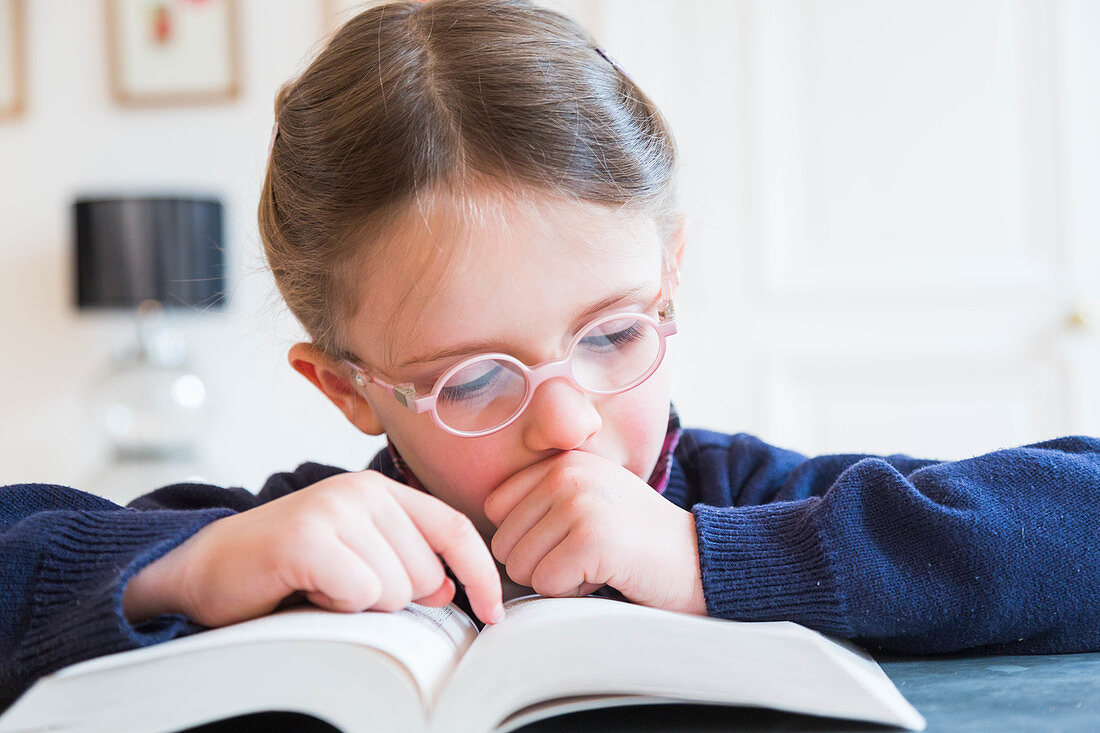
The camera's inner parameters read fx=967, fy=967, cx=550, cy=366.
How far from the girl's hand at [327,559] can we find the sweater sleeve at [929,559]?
0.58 feet

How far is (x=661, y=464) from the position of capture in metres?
0.97

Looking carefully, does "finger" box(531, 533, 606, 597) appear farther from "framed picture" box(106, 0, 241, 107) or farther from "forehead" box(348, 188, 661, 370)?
"framed picture" box(106, 0, 241, 107)

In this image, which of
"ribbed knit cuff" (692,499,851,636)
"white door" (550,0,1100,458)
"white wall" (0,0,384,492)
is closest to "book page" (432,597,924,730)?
"ribbed knit cuff" (692,499,851,636)

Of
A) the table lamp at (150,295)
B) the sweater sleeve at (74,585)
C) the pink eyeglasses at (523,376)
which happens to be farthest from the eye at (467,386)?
the table lamp at (150,295)

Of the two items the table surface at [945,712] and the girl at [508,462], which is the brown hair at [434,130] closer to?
the girl at [508,462]

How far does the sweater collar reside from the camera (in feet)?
3.16

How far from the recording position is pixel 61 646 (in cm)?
55

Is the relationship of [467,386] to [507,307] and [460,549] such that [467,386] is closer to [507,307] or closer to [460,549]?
[507,307]

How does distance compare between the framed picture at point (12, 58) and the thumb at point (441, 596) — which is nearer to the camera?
the thumb at point (441, 596)

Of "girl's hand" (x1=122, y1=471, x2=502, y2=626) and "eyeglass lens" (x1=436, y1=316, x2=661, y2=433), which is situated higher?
"eyeglass lens" (x1=436, y1=316, x2=661, y2=433)

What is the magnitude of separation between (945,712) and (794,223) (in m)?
2.28

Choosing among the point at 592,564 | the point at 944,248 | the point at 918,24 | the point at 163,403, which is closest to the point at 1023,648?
the point at 592,564

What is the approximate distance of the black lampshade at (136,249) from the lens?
2688 millimetres

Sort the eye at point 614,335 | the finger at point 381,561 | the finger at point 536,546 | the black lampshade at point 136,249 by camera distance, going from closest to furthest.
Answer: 1. the finger at point 381,561
2. the finger at point 536,546
3. the eye at point 614,335
4. the black lampshade at point 136,249
